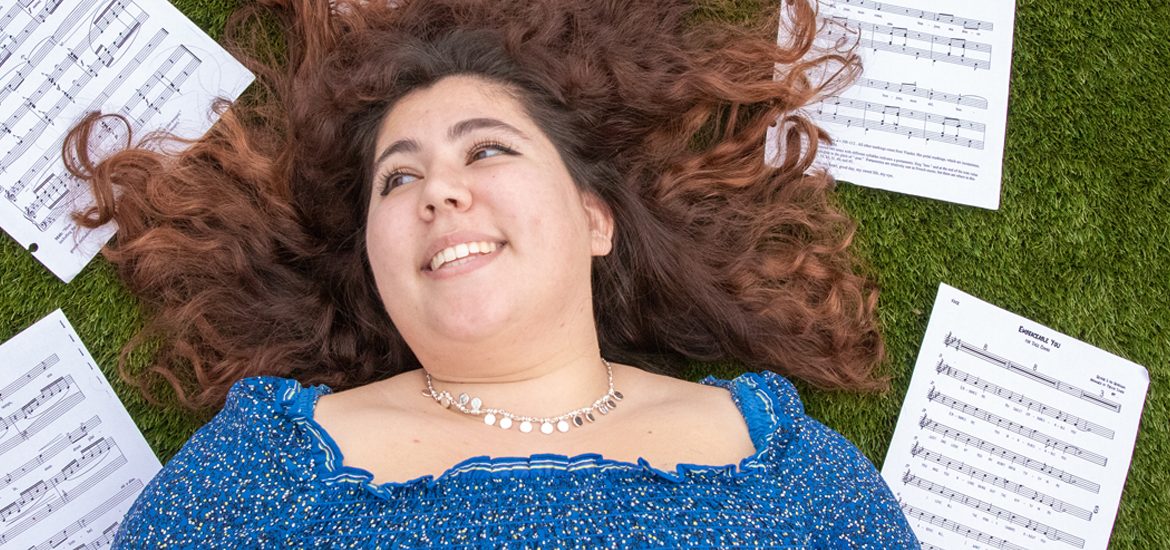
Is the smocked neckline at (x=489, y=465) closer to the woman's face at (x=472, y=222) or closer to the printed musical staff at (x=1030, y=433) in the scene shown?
the woman's face at (x=472, y=222)

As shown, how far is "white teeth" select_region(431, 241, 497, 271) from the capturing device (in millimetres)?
1812

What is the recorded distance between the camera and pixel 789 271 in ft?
8.07

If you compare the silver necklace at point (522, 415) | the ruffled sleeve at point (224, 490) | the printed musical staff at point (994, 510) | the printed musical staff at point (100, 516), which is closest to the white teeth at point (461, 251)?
the silver necklace at point (522, 415)

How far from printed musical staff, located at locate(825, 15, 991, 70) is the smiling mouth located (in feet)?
3.98

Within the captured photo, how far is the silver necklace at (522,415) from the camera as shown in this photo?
6.35 feet

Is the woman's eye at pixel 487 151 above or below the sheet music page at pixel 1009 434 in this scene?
above

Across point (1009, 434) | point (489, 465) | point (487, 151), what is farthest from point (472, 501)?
point (1009, 434)

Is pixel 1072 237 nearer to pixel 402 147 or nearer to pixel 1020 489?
pixel 1020 489

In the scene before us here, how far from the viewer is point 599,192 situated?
2209 mm

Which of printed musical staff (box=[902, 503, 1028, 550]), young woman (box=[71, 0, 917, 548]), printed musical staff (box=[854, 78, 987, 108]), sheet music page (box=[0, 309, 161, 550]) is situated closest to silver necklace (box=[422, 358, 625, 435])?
young woman (box=[71, 0, 917, 548])

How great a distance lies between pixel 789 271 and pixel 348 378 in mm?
1174

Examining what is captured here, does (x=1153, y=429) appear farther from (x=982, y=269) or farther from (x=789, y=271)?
(x=789, y=271)

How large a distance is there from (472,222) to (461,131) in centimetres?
23

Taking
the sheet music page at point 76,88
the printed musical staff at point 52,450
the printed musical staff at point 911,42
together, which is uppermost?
the sheet music page at point 76,88
